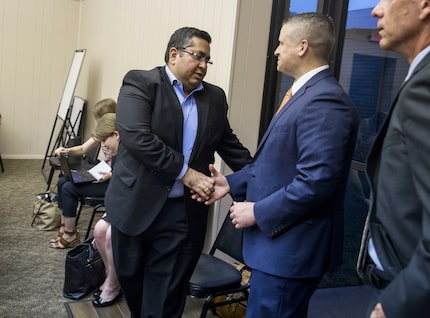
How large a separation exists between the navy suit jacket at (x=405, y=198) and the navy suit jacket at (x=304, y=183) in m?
0.37

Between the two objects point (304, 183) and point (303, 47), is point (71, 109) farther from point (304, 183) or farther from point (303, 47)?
point (304, 183)

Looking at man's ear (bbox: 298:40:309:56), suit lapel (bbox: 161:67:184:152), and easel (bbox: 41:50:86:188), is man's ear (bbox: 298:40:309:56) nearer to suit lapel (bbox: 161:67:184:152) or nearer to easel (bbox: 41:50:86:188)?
suit lapel (bbox: 161:67:184:152)

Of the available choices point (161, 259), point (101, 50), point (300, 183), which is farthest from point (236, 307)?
point (101, 50)

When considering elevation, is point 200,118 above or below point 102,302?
above

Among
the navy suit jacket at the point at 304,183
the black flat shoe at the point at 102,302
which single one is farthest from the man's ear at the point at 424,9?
the black flat shoe at the point at 102,302

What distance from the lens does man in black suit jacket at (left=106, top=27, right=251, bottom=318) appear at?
6.51ft

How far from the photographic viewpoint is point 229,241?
2615 millimetres

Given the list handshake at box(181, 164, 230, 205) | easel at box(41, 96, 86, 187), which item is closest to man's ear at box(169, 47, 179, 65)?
handshake at box(181, 164, 230, 205)

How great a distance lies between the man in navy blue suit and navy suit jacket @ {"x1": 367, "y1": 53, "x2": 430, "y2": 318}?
1.26ft

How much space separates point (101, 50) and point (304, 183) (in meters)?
5.02

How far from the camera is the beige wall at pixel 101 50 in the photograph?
2826mm

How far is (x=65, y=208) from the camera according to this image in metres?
3.72

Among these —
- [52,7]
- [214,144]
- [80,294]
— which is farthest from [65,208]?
[52,7]

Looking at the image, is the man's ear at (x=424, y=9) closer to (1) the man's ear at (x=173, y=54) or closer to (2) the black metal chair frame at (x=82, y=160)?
(1) the man's ear at (x=173, y=54)
